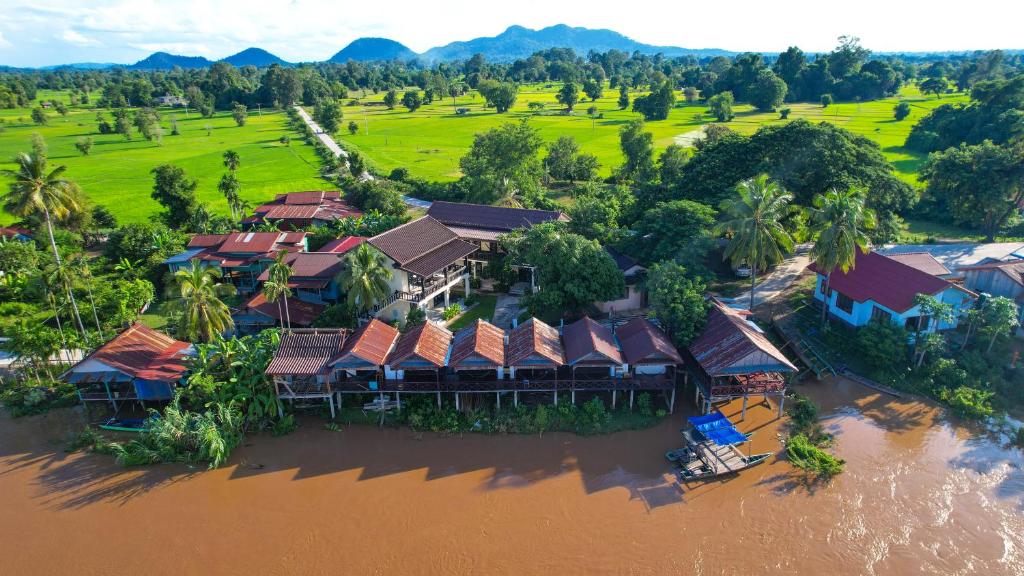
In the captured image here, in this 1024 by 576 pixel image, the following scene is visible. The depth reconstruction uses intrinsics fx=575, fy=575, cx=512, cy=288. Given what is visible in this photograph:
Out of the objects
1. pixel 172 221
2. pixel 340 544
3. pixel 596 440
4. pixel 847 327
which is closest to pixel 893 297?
pixel 847 327

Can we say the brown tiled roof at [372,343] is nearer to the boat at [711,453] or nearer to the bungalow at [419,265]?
the bungalow at [419,265]

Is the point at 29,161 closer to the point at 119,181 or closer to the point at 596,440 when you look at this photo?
the point at 596,440

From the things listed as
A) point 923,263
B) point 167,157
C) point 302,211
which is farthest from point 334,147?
point 923,263

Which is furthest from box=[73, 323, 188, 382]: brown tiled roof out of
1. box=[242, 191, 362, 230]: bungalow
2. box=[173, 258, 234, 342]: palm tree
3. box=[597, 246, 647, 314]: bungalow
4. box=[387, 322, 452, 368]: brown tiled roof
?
box=[597, 246, 647, 314]: bungalow

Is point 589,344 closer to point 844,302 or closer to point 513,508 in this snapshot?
point 513,508

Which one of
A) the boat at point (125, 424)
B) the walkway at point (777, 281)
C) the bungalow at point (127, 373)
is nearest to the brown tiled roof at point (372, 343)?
the bungalow at point (127, 373)

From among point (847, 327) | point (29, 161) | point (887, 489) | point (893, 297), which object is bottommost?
point (887, 489)
